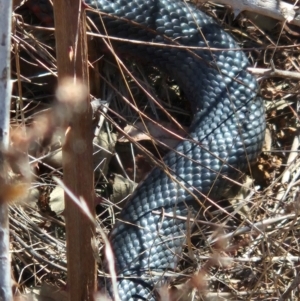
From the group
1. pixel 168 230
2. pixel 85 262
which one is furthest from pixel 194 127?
pixel 85 262

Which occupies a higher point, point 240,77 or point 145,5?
point 145,5

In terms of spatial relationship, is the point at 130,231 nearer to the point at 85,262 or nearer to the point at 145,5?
the point at 85,262

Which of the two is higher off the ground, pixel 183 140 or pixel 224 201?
pixel 183 140

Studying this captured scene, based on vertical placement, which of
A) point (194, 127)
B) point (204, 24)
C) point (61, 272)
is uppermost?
point (204, 24)

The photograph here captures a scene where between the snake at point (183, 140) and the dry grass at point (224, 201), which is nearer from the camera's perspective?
the dry grass at point (224, 201)
